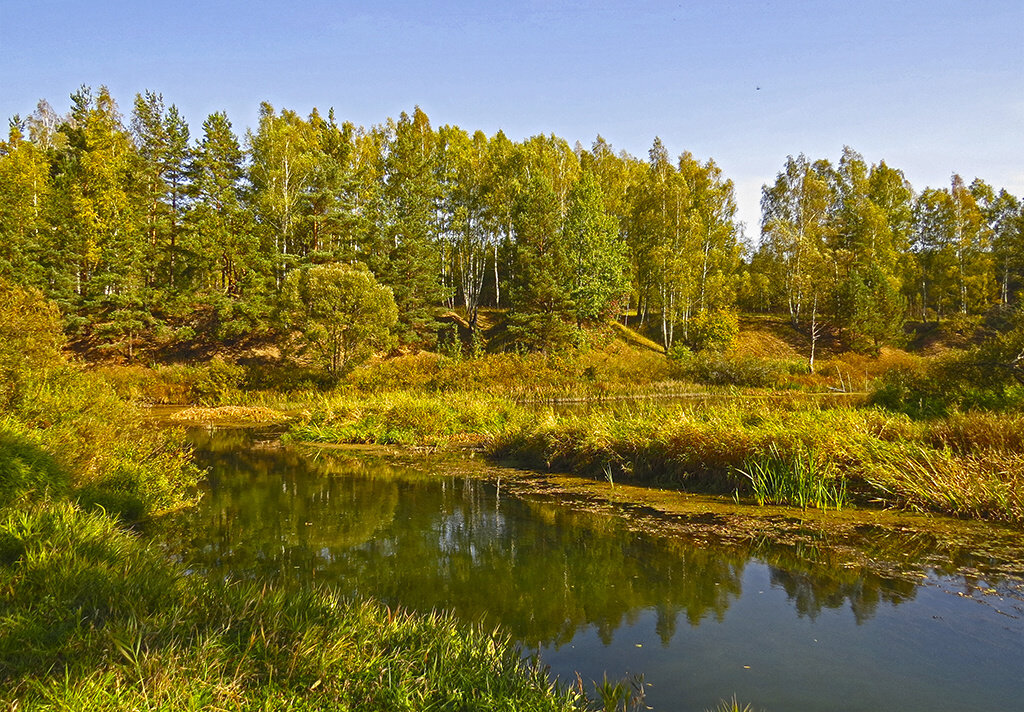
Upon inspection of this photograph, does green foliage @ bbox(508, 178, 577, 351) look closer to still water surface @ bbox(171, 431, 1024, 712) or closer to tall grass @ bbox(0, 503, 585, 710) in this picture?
still water surface @ bbox(171, 431, 1024, 712)

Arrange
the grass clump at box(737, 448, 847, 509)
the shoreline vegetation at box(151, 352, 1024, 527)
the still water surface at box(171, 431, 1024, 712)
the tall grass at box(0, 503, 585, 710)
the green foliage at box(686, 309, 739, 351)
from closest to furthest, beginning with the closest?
the tall grass at box(0, 503, 585, 710)
the still water surface at box(171, 431, 1024, 712)
the shoreline vegetation at box(151, 352, 1024, 527)
the grass clump at box(737, 448, 847, 509)
the green foliage at box(686, 309, 739, 351)

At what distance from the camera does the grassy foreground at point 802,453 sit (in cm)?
939

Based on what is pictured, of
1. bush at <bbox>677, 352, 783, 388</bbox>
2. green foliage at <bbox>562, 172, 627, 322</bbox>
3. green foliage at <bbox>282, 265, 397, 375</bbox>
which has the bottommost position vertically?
bush at <bbox>677, 352, 783, 388</bbox>

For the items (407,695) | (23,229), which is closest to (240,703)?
(407,695)

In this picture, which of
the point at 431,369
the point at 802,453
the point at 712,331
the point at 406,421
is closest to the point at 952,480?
the point at 802,453

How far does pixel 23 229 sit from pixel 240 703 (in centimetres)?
4830

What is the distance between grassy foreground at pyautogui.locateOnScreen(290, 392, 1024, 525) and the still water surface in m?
1.66

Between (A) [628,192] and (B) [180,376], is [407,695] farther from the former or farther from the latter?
(A) [628,192]

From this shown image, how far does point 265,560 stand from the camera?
8.38 meters

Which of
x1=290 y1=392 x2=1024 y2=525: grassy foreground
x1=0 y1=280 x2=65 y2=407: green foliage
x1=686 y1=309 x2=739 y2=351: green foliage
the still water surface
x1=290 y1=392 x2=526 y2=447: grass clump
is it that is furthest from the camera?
x1=686 y1=309 x2=739 y2=351: green foliage

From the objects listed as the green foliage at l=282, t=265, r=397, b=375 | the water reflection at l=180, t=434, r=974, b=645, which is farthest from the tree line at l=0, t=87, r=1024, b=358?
the water reflection at l=180, t=434, r=974, b=645

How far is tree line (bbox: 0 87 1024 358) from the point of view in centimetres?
3881

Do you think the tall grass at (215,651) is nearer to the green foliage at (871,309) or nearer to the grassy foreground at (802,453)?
the grassy foreground at (802,453)

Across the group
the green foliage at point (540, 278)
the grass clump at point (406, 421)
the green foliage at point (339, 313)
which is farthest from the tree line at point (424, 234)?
the grass clump at point (406, 421)
